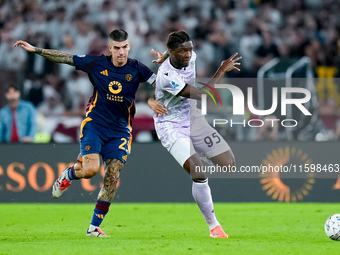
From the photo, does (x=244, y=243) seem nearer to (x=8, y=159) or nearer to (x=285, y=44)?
(x=8, y=159)

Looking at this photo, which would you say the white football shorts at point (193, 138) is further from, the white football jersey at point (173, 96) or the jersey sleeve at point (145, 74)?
the jersey sleeve at point (145, 74)

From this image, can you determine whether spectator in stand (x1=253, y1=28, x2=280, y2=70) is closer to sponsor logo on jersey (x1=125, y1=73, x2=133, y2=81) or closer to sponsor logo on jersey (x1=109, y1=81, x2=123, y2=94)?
sponsor logo on jersey (x1=125, y1=73, x2=133, y2=81)

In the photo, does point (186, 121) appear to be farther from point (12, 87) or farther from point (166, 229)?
point (12, 87)

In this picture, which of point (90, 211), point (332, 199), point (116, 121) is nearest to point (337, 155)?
point (332, 199)

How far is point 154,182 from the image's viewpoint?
13.4 m

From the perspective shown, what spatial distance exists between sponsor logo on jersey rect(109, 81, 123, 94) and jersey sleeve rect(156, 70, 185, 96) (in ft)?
1.61

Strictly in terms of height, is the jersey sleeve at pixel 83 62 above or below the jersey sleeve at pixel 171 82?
above

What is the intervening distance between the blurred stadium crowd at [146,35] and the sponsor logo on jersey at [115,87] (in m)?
4.99

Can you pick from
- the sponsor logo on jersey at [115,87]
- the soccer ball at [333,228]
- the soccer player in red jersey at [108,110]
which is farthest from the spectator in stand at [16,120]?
the soccer ball at [333,228]

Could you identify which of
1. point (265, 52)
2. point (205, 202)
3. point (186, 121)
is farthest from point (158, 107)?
point (265, 52)

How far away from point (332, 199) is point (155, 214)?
3440mm

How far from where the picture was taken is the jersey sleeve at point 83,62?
888 cm

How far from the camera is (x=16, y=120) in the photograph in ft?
44.1

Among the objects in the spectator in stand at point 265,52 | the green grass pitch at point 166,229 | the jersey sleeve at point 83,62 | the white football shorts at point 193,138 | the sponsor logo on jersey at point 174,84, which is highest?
the jersey sleeve at point 83,62
